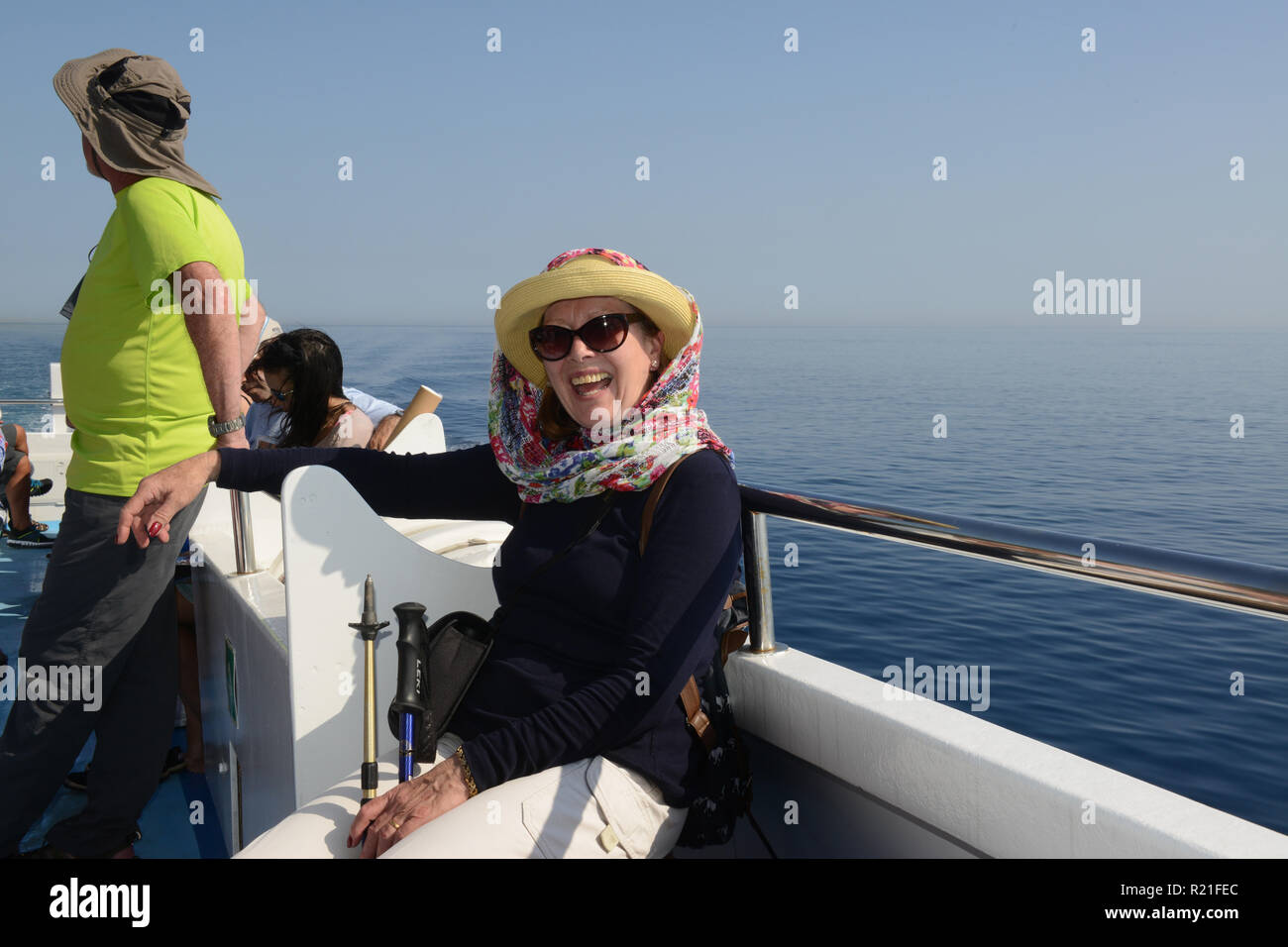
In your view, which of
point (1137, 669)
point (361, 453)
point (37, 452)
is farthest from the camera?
point (37, 452)

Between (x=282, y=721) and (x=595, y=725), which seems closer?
(x=595, y=725)

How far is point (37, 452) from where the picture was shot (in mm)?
8828

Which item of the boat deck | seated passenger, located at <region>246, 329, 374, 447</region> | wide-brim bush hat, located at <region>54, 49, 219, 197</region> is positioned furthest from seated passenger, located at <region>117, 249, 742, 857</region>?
seated passenger, located at <region>246, 329, 374, 447</region>

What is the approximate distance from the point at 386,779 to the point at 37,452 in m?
8.70

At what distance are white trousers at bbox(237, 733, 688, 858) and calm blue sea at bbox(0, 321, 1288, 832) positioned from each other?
0.89m

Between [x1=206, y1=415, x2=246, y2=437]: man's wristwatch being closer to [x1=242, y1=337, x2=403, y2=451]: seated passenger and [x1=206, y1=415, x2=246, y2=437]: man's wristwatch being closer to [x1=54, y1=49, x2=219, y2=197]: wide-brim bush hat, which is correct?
[x1=54, y1=49, x2=219, y2=197]: wide-brim bush hat

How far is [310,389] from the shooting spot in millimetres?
3605

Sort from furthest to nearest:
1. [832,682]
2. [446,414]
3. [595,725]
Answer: [446,414] < [832,682] < [595,725]

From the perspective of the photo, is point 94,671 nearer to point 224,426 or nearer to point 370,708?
point 224,426

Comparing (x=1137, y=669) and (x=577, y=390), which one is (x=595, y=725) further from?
(x=1137, y=669)

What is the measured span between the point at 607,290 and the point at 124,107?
1.36 meters

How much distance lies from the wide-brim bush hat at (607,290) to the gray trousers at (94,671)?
1106 mm

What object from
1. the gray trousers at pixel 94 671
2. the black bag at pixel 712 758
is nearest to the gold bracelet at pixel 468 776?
the black bag at pixel 712 758
